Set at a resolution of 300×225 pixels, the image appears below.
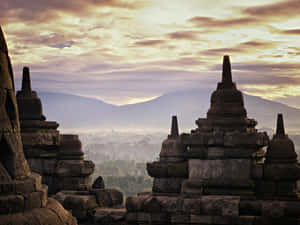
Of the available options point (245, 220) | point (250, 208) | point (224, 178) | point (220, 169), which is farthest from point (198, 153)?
point (245, 220)

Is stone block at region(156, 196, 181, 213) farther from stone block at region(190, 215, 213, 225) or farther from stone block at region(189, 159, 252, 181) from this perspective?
stone block at region(189, 159, 252, 181)

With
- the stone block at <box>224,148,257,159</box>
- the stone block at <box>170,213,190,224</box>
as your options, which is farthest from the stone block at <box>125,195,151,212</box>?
the stone block at <box>224,148,257,159</box>

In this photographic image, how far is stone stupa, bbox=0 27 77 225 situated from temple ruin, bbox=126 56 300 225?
6183mm

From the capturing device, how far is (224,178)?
51.6ft

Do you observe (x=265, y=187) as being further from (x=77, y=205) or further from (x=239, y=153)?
(x=77, y=205)

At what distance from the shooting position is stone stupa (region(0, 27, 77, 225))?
28.7 feet

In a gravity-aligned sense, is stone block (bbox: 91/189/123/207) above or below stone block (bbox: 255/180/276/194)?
below

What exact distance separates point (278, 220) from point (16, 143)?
7.78m

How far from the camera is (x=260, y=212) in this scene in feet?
47.8

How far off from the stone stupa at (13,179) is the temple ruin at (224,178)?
618 cm

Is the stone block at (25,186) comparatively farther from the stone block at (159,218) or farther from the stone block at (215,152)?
the stone block at (215,152)

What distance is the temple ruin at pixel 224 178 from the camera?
1474 cm

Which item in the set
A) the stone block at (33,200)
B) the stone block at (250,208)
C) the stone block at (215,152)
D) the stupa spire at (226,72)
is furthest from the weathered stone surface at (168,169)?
the stone block at (33,200)

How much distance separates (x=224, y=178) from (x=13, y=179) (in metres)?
7.93
